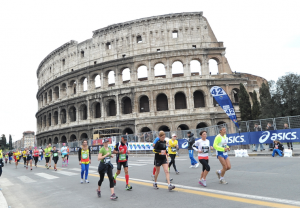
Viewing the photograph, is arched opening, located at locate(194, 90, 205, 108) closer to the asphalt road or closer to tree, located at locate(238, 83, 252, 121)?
tree, located at locate(238, 83, 252, 121)

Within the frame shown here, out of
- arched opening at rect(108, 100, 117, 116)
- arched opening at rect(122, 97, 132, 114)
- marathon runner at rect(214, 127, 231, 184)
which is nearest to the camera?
marathon runner at rect(214, 127, 231, 184)

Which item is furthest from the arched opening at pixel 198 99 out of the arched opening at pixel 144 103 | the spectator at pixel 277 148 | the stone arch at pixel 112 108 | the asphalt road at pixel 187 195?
the asphalt road at pixel 187 195

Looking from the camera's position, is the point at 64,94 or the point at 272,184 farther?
the point at 64,94

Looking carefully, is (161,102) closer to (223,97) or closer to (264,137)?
(223,97)

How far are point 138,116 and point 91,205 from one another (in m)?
28.4

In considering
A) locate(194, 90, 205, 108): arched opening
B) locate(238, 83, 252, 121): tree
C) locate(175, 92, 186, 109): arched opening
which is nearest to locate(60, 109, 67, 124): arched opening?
locate(175, 92, 186, 109): arched opening

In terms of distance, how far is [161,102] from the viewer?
3562 centimetres

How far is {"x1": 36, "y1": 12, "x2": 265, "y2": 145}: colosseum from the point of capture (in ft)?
110

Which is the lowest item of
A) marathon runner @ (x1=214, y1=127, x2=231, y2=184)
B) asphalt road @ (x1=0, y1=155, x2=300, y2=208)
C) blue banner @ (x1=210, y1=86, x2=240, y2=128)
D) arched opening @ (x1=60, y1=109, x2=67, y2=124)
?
asphalt road @ (x1=0, y1=155, x2=300, y2=208)

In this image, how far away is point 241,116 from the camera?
31.6 m

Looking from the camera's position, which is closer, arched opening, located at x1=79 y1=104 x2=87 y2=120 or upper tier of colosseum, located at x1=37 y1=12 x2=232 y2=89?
upper tier of colosseum, located at x1=37 y1=12 x2=232 y2=89

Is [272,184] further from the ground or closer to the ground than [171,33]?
closer to the ground

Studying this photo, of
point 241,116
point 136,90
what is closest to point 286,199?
point 241,116

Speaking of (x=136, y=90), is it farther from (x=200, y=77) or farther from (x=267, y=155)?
(x=267, y=155)
